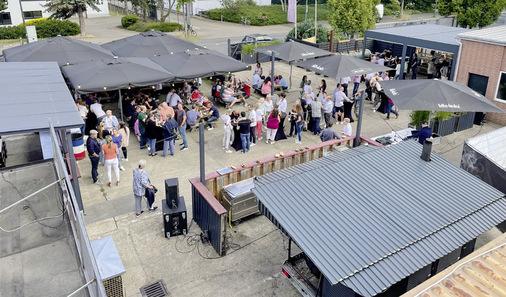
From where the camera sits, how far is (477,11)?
30797 millimetres

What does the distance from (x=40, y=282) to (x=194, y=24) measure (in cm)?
4432

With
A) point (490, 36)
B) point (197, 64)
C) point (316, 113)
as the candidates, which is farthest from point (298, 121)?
point (490, 36)

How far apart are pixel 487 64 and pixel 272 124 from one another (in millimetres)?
9638

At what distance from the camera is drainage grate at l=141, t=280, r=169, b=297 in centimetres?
830

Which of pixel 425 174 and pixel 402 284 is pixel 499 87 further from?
pixel 402 284

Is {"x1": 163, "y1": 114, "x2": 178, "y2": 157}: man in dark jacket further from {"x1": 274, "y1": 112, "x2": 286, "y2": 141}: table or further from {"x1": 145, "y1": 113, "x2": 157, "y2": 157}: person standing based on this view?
{"x1": 274, "y1": 112, "x2": 286, "y2": 141}: table

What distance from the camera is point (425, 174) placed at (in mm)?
8602

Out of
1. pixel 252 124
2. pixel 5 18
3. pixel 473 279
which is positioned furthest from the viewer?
pixel 5 18

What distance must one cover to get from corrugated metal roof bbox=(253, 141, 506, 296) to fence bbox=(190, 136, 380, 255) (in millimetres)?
1649

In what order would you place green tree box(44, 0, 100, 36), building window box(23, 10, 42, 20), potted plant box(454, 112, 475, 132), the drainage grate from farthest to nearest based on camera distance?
building window box(23, 10, 42, 20) < green tree box(44, 0, 100, 36) < potted plant box(454, 112, 475, 132) < the drainage grate

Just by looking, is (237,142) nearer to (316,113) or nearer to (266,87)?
(316,113)

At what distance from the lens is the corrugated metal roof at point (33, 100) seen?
29.8 feet

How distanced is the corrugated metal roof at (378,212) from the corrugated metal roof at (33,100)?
4976 mm

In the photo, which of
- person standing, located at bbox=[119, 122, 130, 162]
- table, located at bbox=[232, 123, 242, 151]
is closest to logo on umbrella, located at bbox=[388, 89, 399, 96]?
table, located at bbox=[232, 123, 242, 151]
